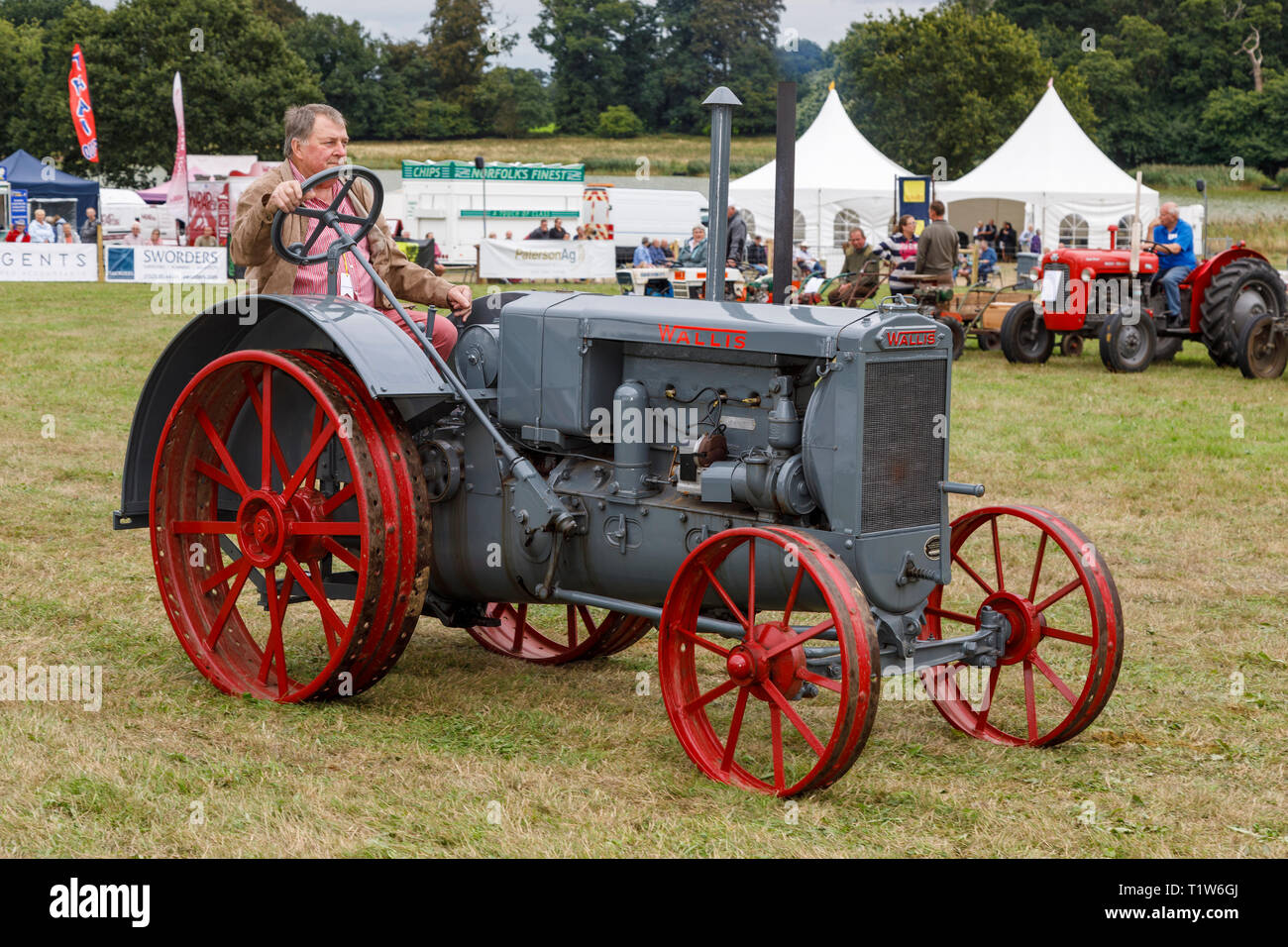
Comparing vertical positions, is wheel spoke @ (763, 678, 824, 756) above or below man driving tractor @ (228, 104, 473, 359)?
below

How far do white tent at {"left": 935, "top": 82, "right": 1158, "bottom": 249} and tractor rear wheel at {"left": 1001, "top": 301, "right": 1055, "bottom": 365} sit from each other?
44.1ft

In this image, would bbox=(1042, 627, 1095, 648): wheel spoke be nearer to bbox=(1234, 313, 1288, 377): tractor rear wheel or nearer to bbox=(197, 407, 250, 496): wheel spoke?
bbox=(197, 407, 250, 496): wheel spoke

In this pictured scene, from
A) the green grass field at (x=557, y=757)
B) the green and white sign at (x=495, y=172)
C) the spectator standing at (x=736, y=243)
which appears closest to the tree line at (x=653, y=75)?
the green and white sign at (x=495, y=172)

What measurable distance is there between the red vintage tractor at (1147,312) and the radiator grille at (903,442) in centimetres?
975

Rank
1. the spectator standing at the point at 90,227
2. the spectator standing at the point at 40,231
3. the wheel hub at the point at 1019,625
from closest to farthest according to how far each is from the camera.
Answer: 1. the wheel hub at the point at 1019,625
2. the spectator standing at the point at 40,231
3. the spectator standing at the point at 90,227

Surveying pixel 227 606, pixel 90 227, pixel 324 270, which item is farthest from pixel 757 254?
pixel 227 606

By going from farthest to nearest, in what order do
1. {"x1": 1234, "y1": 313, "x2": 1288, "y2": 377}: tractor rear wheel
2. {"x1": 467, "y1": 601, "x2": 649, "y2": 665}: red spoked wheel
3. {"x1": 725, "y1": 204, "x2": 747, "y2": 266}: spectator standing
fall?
1. {"x1": 725, "y1": 204, "x2": 747, "y2": 266}: spectator standing
2. {"x1": 1234, "y1": 313, "x2": 1288, "y2": 377}: tractor rear wheel
3. {"x1": 467, "y1": 601, "x2": 649, "y2": 665}: red spoked wheel

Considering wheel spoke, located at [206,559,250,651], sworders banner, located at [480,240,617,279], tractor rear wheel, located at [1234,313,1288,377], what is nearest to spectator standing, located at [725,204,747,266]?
tractor rear wheel, located at [1234,313,1288,377]

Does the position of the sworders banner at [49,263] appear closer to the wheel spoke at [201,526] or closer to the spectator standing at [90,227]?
the spectator standing at [90,227]

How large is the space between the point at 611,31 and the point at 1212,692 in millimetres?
57660

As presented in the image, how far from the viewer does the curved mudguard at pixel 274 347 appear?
3969 mm

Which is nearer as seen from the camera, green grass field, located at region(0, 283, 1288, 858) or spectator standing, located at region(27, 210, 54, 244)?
green grass field, located at region(0, 283, 1288, 858)

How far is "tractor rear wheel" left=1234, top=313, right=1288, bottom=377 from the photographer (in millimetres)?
12578

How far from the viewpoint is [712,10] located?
1832 inches
